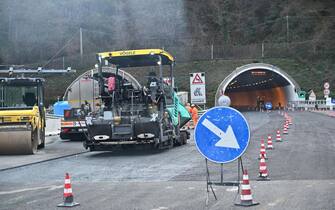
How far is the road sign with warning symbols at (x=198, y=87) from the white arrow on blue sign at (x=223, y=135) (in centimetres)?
2351

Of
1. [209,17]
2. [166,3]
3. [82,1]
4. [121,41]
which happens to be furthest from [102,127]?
[209,17]

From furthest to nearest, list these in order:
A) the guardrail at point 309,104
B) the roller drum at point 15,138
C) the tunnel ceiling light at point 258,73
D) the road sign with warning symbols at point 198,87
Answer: the tunnel ceiling light at point 258,73, the guardrail at point 309,104, the road sign with warning symbols at point 198,87, the roller drum at point 15,138

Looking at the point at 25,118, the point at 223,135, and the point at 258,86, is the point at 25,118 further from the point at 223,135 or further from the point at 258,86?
the point at 258,86

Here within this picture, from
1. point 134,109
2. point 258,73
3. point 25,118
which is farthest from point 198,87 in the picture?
point 258,73

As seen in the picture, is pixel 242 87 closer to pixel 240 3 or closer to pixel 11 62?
pixel 240 3

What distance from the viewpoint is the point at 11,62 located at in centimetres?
2716

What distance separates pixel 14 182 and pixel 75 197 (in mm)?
2964

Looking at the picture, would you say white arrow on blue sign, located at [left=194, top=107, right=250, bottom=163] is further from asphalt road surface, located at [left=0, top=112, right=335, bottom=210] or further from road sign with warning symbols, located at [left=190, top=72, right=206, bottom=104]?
road sign with warning symbols, located at [left=190, top=72, right=206, bottom=104]

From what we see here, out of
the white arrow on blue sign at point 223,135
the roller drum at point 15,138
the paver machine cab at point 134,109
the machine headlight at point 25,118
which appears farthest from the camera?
the machine headlight at point 25,118

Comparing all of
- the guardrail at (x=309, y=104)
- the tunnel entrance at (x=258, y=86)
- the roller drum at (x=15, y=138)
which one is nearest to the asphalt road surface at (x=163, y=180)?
the roller drum at (x=15, y=138)

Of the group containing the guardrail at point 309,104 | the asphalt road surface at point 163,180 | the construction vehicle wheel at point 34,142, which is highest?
the guardrail at point 309,104

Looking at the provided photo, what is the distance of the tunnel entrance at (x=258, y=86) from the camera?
187ft

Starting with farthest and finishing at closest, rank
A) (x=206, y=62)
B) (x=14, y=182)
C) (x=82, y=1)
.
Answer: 1. (x=206, y=62)
2. (x=82, y=1)
3. (x=14, y=182)

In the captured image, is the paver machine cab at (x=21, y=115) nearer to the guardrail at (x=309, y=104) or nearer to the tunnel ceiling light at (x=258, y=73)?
the tunnel ceiling light at (x=258, y=73)
